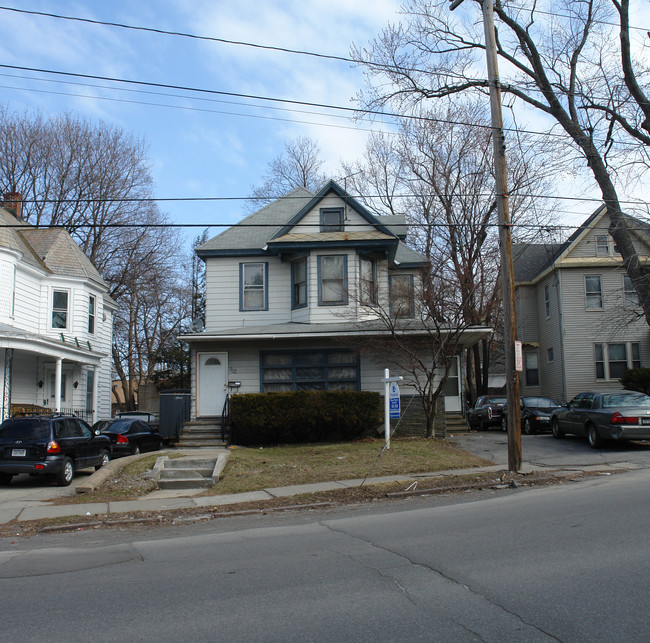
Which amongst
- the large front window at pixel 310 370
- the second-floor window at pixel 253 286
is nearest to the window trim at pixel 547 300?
the large front window at pixel 310 370

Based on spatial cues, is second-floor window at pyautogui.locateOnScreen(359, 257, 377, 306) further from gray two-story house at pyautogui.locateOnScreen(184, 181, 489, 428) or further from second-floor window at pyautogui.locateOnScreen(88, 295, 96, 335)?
second-floor window at pyautogui.locateOnScreen(88, 295, 96, 335)

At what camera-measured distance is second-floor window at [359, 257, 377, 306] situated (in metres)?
20.7

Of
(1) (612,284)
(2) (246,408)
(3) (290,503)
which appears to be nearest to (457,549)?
(3) (290,503)

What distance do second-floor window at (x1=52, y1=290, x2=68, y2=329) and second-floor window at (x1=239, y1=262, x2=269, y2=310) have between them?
25.6ft

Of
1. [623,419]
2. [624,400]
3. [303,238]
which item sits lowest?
[623,419]

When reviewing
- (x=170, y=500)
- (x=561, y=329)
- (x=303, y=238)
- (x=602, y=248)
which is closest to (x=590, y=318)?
(x=561, y=329)

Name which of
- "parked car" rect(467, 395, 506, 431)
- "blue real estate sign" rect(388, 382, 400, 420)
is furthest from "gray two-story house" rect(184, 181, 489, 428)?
"blue real estate sign" rect(388, 382, 400, 420)

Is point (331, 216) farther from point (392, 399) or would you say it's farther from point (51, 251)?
point (51, 251)

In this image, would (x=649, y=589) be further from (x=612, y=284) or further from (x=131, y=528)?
(x=612, y=284)

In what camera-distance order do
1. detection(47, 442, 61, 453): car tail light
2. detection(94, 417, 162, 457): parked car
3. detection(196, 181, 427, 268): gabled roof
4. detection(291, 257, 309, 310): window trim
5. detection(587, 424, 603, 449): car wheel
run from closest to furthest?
detection(47, 442, 61, 453): car tail light
detection(587, 424, 603, 449): car wheel
detection(94, 417, 162, 457): parked car
detection(196, 181, 427, 268): gabled roof
detection(291, 257, 309, 310): window trim

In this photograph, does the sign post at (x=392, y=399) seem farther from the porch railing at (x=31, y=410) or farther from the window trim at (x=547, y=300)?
the window trim at (x=547, y=300)

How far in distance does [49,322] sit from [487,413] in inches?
704

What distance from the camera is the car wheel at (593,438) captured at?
17.0 m

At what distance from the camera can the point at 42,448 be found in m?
13.6
